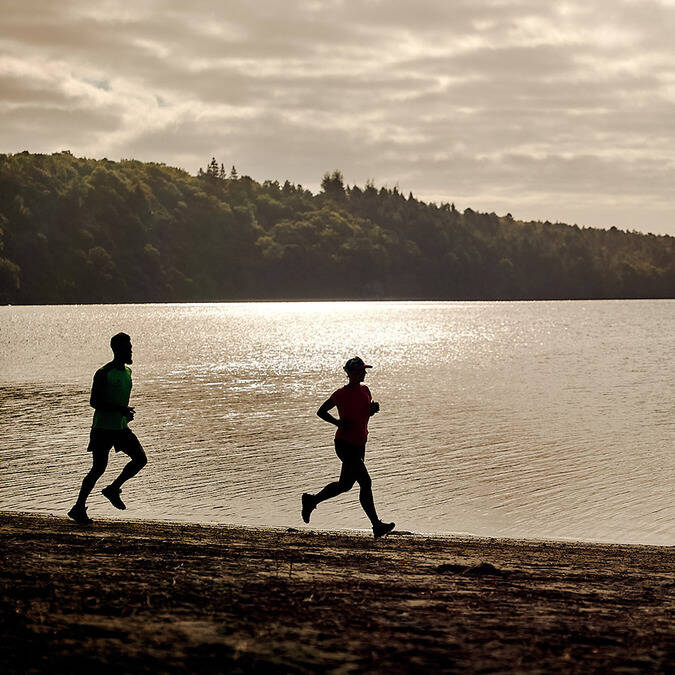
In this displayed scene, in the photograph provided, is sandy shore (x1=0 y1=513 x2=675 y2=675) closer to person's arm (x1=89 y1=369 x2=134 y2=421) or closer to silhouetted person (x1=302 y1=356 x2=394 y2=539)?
silhouetted person (x1=302 y1=356 x2=394 y2=539)

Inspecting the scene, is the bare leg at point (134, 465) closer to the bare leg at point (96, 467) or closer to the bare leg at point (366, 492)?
the bare leg at point (96, 467)

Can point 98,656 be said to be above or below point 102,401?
below

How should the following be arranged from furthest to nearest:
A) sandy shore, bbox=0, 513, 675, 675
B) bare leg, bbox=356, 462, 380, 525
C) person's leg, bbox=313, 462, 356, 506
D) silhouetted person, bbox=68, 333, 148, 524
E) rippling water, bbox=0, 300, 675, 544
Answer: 1. rippling water, bbox=0, 300, 675, 544
2. bare leg, bbox=356, 462, 380, 525
3. person's leg, bbox=313, 462, 356, 506
4. silhouetted person, bbox=68, 333, 148, 524
5. sandy shore, bbox=0, 513, 675, 675

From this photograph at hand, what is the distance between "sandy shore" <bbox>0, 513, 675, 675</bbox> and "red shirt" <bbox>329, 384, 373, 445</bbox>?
3.97 ft

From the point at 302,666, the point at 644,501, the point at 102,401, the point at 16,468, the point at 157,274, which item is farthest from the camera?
the point at 157,274

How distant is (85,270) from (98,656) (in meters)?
187

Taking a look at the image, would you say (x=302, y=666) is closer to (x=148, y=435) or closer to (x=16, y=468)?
(x=16, y=468)

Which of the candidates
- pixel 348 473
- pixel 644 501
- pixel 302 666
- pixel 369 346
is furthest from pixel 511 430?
pixel 369 346

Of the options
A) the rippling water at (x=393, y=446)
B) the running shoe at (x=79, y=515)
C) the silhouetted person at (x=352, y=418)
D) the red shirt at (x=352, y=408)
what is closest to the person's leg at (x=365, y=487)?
the silhouetted person at (x=352, y=418)

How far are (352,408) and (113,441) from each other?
2617 mm

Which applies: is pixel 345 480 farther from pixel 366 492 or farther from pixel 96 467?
pixel 96 467

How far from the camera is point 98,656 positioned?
15.7 ft

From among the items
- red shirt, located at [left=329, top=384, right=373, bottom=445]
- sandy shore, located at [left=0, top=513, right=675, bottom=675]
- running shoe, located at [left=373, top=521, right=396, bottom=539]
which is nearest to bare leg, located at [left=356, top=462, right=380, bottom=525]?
running shoe, located at [left=373, top=521, right=396, bottom=539]

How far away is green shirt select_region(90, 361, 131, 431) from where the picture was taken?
9695mm
